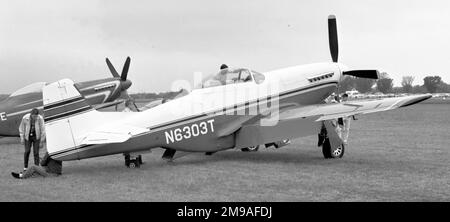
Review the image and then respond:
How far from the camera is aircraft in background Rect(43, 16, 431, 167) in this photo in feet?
30.5

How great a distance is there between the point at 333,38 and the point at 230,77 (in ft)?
13.6

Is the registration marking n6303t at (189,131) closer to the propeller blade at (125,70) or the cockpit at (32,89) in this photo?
the cockpit at (32,89)

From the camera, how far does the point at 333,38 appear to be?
13.9 metres

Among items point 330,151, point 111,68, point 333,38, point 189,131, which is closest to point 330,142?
point 330,151

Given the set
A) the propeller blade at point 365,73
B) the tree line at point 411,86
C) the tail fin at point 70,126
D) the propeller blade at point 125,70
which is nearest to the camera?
the tail fin at point 70,126

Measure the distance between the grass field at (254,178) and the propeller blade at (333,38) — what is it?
2594 mm

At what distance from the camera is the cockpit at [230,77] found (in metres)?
10.9

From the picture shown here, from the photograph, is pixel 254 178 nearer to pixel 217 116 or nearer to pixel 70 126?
pixel 217 116

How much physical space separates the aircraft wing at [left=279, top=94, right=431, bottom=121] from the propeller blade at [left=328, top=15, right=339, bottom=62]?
3034 mm

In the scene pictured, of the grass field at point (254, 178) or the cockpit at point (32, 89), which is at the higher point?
the cockpit at point (32, 89)

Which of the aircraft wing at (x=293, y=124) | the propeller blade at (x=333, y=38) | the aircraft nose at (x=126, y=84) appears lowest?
the aircraft wing at (x=293, y=124)

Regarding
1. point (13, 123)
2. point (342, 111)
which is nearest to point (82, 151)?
point (342, 111)

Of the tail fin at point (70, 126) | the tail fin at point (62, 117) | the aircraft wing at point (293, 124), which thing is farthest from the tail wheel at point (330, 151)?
the tail fin at point (62, 117)
